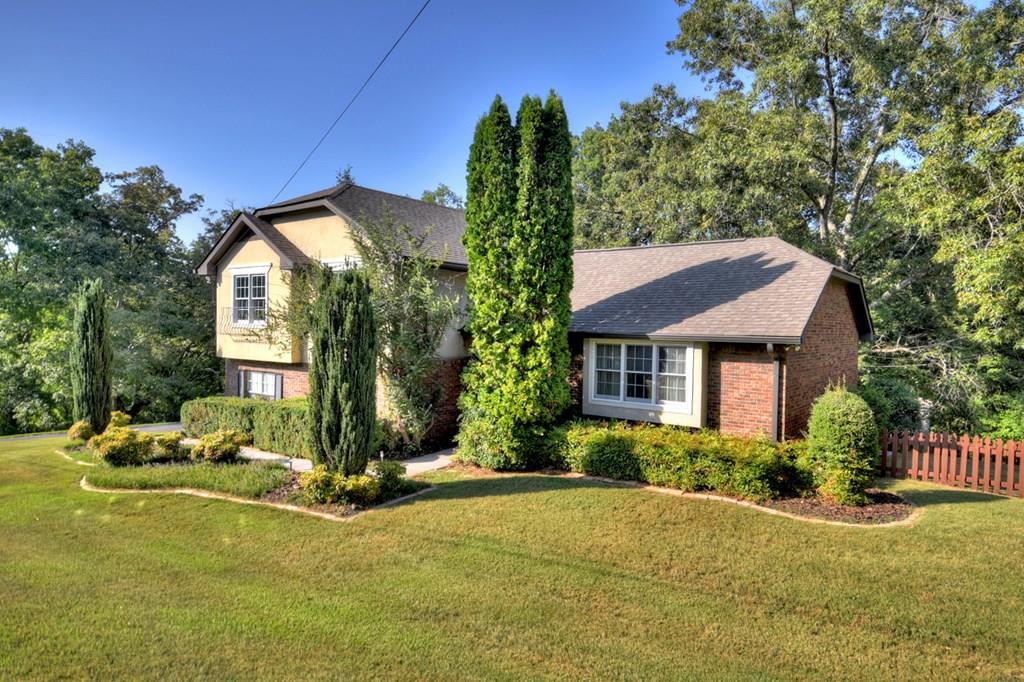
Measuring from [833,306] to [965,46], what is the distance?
1249cm

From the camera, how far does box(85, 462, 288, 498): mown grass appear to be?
9820 millimetres

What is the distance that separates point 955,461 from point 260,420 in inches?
639

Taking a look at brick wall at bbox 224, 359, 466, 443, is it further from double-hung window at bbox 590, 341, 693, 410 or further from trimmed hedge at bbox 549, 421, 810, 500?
trimmed hedge at bbox 549, 421, 810, 500

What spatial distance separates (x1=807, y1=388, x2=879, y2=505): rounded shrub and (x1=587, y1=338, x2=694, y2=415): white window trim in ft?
10.3

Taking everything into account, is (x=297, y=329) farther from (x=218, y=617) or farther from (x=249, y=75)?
(x=218, y=617)

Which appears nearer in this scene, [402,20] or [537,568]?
[537,568]

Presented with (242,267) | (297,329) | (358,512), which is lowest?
(358,512)

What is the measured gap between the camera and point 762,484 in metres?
9.20

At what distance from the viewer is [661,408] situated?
40.5 ft

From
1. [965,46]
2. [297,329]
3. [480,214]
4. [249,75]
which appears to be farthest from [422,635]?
[965,46]

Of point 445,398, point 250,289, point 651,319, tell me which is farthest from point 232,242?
point 651,319

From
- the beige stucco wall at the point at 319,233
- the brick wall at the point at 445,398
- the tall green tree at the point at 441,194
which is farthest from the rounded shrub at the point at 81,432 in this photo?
the tall green tree at the point at 441,194

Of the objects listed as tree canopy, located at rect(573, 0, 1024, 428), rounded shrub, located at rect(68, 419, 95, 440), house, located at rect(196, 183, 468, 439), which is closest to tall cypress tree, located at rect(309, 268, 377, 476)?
house, located at rect(196, 183, 468, 439)

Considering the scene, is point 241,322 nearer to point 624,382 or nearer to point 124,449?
point 124,449
